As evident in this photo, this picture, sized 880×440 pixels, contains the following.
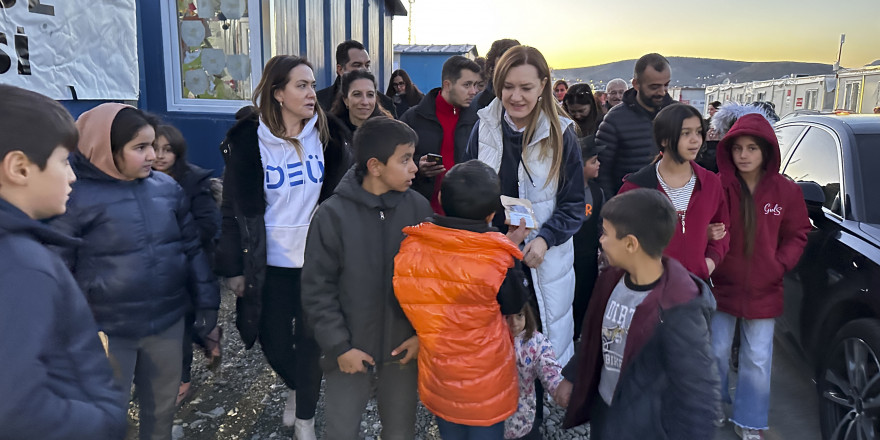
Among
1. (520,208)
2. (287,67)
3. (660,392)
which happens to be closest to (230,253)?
(287,67)

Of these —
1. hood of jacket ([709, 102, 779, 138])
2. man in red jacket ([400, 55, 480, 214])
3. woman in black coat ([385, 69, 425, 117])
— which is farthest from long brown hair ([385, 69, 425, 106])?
hood of jacket ([709, 102, 779, 138])

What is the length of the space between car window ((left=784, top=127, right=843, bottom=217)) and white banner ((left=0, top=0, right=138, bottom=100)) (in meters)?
5.85

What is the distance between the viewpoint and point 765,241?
9.78ft

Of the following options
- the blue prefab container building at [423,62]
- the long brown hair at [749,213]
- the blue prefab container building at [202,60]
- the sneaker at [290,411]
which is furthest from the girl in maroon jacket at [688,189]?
the blue prefab container building at [423,62]

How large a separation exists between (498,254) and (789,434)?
251cm

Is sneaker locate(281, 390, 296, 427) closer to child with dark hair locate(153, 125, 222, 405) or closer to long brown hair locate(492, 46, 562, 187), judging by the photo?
child with dark hair locate(153, 125, 222, 405)

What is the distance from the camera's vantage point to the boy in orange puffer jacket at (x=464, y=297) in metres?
1.95

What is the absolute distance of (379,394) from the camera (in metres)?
2.37

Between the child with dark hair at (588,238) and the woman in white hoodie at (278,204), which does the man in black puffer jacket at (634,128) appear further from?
the woman in white hoodie at (278,204)

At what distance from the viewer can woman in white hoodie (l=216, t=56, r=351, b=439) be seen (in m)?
2.70

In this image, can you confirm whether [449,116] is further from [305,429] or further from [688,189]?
[305,429]

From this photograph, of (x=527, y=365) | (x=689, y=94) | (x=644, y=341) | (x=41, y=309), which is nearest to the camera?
(x=41, y=309)

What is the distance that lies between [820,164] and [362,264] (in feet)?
11.0

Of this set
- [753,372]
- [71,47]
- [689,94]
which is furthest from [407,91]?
[689,94]
